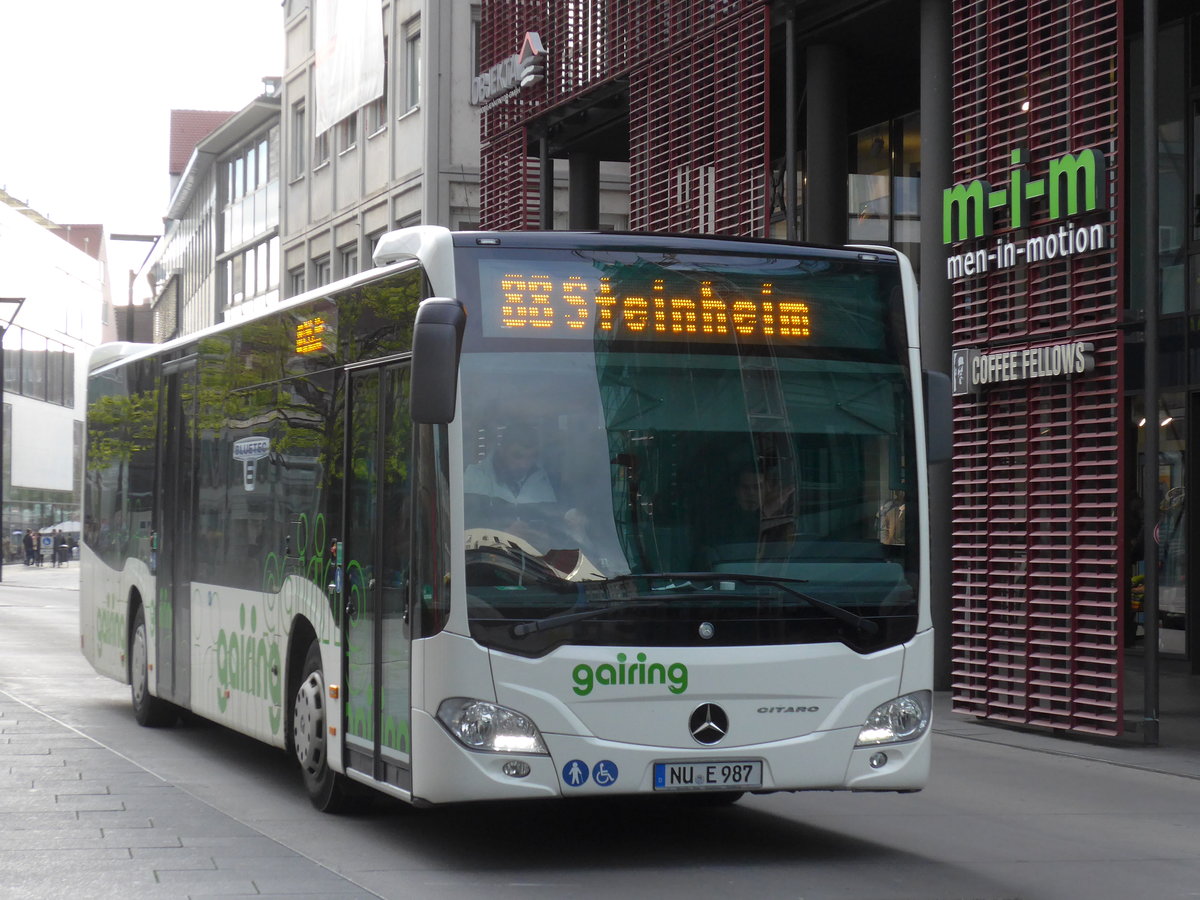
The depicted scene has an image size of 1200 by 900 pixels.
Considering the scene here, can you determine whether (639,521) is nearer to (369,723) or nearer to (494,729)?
(494,729)

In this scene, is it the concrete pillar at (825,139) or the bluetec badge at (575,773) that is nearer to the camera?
the bluetec badge at (575,773)

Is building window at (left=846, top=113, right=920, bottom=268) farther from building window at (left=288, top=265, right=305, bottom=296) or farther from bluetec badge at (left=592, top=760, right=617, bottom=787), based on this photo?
building window at (left=288, top=265, right=305, bottom=296)

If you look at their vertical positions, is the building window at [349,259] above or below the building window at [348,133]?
below

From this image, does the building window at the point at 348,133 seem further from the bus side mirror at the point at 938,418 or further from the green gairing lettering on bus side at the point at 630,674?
the green gairing lettering on bus side at the point at 630,674

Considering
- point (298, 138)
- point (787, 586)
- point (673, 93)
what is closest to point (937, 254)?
point (673, 93)

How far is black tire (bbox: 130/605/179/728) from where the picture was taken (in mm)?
14484

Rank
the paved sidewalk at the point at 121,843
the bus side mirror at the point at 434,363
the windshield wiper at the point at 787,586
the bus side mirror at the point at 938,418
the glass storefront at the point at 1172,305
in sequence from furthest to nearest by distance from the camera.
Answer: the glass storefront at the point at 1172,305 → the bus side mirror at the point at 938,418 → the windshield wiper at the point at 787,586 → the bus side mirror at the point at 434,363 → the paved sidewalk at the point at 121,843

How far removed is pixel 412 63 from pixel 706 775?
99.6 ft

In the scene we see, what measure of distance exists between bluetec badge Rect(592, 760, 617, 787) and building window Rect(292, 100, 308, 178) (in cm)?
3819

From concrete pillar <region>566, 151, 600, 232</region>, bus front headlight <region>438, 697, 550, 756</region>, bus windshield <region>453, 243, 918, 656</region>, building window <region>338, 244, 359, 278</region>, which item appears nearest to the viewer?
bus front headlight <region>438, 697, 550, 756</region>

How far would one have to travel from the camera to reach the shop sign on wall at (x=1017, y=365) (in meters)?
14.0

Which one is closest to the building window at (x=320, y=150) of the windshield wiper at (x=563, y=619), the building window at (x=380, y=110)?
the building window at (x=380, y=110)

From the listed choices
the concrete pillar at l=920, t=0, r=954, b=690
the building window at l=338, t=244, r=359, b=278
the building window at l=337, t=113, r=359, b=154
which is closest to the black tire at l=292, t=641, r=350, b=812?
the concrete pillar at l=920, t=0, r=954, b=690

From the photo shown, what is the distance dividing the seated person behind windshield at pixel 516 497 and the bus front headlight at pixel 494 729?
28.6 inches
